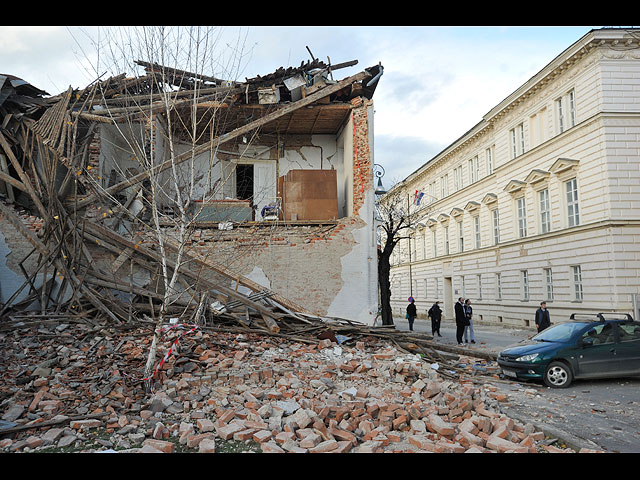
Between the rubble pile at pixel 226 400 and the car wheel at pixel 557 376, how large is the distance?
154 centimetres

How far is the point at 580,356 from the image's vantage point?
1013cm

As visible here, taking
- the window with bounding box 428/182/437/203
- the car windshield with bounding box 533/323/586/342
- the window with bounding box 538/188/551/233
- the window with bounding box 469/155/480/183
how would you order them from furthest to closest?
1. the window with bounding box 428/182/437/203
2. the window with bounding box 469/155/480/183
3. the window with bounding box 538/188/551/233
4. the car windshield with bounding box 533/323/586/342

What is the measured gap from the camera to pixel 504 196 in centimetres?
2880

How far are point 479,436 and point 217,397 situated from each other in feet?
11.6

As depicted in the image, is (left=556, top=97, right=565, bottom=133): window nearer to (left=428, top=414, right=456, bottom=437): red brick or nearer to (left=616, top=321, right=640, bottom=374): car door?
(left=616, top=321, right=640, bottom=374): car door

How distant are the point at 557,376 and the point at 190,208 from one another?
30.2 feet

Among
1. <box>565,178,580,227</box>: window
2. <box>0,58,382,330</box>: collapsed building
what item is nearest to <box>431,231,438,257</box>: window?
<box>565,178,580,227</box>: window

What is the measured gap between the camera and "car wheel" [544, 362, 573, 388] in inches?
391

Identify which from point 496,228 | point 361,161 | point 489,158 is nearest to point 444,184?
point 489,158

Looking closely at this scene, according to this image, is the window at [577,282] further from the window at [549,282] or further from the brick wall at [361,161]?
the brick wall at [361,161]

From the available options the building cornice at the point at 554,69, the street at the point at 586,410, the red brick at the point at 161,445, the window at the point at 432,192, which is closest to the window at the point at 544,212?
the building cornice at the point at 554,69

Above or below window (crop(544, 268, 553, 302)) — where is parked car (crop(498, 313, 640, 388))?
below

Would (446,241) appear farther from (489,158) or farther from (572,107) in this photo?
(572,107)
